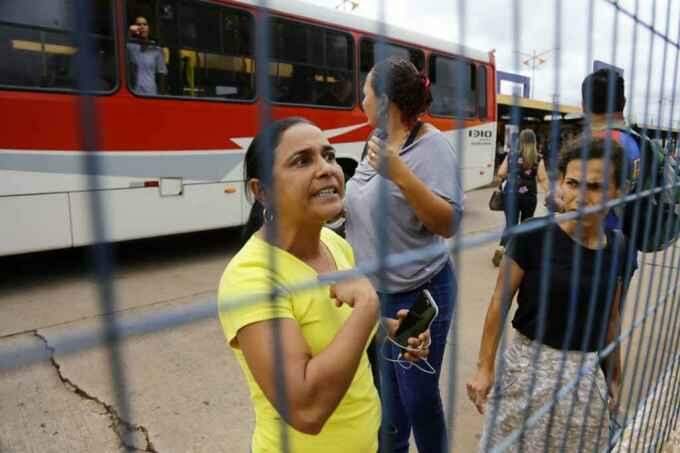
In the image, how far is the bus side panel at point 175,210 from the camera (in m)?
4.38

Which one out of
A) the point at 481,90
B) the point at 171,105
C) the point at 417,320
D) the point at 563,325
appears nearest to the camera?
the point at 417,320

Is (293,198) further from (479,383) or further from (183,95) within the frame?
(183,95)

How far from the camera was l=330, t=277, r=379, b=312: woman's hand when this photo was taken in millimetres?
775

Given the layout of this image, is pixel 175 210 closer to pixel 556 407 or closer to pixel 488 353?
pixel 488 353

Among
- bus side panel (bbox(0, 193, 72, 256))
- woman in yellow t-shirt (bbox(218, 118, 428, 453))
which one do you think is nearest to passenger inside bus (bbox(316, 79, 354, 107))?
bus side panel (bbox(0, 193, 72, 256))

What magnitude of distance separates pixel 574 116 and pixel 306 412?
90 cm

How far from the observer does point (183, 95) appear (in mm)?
4512

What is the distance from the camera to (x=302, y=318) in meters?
0.96

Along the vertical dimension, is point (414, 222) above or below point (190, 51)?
below

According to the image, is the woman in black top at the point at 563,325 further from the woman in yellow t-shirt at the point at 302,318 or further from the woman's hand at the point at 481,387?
the woman in yellow t-shirt at the point at 302,318

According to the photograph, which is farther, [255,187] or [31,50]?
[31,50]

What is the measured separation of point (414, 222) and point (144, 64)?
12.7ft

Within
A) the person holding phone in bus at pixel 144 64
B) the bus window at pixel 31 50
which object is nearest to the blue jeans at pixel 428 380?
the bus window at pixel 31 50

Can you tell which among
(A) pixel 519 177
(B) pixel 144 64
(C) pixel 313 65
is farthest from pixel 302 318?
(C) pixel 313 65
